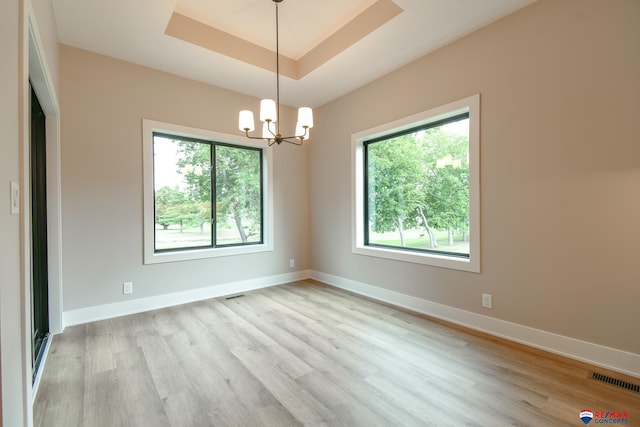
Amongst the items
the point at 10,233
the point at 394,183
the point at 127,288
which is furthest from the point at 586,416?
the point at 127,288

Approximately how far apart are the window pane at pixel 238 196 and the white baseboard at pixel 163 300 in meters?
0.64

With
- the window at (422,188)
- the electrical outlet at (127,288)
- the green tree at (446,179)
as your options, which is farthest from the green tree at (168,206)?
the green tree at (446,179)

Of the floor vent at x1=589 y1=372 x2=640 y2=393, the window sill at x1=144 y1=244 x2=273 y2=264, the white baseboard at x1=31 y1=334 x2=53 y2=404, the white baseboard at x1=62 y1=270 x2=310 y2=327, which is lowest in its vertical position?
the floor vent at x1=589 y1=372 x2=640 y2=393

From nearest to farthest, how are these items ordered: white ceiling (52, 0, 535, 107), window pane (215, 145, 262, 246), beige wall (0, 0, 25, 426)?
beige wall (0, 0, 25, 426) → white ceiling (52, 0, 535, 107) → window pane (215, 145, 262, 246)

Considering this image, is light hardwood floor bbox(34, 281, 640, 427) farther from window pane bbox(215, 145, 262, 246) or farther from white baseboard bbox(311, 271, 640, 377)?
window pane bbox(215, 145, 262, 246)

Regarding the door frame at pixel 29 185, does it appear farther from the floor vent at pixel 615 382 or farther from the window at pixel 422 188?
the floor vent at pixel 615 382

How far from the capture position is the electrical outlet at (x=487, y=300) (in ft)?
9.12

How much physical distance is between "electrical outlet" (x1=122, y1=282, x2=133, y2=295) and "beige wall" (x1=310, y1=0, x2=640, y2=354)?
3.43m

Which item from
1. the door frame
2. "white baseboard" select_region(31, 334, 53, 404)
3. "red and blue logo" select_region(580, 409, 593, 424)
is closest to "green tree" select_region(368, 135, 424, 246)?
"red and blue logo" select_region(580, 409, 593, 424)

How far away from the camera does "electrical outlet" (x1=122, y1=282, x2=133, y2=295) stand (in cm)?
336

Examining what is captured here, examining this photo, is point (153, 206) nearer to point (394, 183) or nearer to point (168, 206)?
point (168, 206)

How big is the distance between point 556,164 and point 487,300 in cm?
Result: 135

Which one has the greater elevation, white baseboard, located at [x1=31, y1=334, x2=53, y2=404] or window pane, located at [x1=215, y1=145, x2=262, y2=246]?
window pane, located at [x1=215, y1=145, x2=262, y2=246]

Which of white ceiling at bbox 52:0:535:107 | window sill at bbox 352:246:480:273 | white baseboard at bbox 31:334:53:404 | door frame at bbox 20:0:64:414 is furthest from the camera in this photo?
window sill at bbox 352:246:480:273
